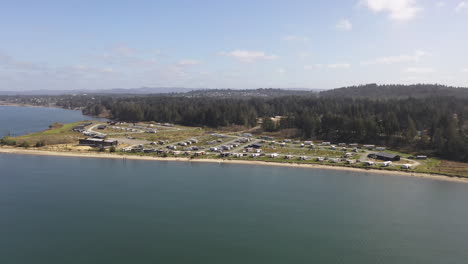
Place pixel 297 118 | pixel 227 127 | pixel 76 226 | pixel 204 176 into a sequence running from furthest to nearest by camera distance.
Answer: pixel 227 127
pixel 297 118
pixel 204 176
pixel 76 226

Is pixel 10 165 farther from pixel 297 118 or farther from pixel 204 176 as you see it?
pixel 297 118

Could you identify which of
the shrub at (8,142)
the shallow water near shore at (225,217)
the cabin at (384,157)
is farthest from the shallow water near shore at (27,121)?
the cabin at (384,157)

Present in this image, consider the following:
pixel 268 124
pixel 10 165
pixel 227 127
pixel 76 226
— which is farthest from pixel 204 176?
pixel 227 127

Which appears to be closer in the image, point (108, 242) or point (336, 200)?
point (108, 242)

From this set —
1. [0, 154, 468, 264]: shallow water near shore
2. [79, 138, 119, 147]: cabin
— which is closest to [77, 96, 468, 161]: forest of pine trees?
[0, 154, 468, 264]: shallow water near shore

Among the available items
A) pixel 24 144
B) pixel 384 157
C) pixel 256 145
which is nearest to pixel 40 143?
pixel 24 144

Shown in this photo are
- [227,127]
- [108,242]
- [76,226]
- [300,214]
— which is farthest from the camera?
[227,127]

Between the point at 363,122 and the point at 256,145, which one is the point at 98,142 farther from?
the point at 363,122

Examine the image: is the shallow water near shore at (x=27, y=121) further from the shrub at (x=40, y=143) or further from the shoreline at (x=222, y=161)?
the shoreline at (x=222, y=161)

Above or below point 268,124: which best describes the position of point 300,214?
below
